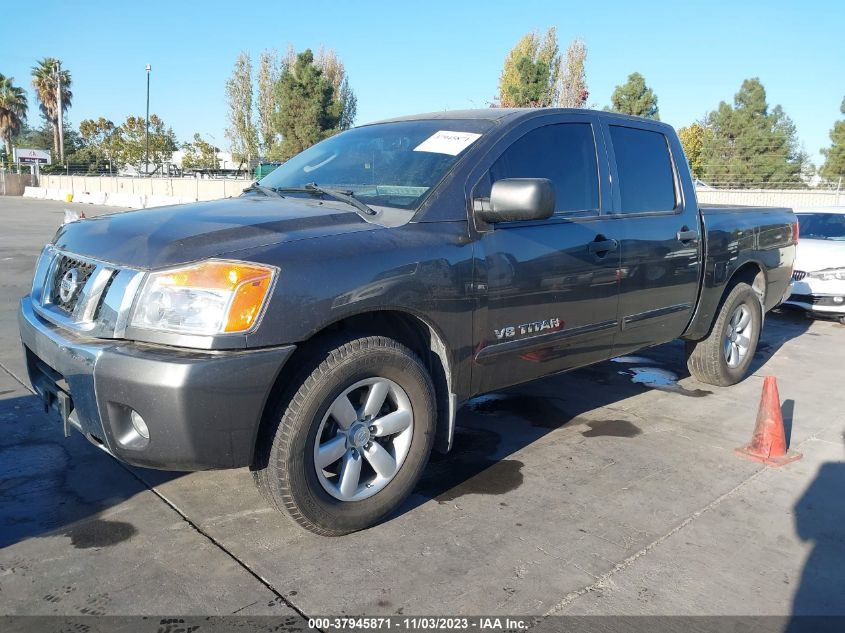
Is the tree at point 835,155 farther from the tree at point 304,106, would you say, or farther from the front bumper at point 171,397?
the front bumper at point 171,397

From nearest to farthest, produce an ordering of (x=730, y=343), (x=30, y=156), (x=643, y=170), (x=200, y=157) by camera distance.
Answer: (x=643, y=170) → (x=730, y=343) → (x=30, y=156) → (x=200, y=157)

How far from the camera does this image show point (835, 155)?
3800 centimetres

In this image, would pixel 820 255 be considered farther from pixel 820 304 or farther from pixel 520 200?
pixel 520 200

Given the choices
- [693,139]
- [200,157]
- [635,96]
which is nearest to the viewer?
[635,96]

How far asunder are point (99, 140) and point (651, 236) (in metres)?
79.0

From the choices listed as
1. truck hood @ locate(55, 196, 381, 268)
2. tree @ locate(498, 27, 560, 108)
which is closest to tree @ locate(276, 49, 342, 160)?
tree @ locate(498, 27, 560, 108)

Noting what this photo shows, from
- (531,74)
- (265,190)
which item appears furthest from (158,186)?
(265,190)

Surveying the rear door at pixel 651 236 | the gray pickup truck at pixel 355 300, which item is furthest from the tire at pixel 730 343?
the gray pickup truck at pixel 355 300

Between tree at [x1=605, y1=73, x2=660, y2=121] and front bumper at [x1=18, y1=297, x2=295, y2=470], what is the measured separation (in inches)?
1521

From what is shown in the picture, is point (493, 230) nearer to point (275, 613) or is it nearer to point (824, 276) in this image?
point (275, 613)

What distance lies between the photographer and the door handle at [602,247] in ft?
12.7

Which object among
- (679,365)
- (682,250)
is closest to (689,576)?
(682,250)

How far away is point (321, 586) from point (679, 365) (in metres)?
4.74

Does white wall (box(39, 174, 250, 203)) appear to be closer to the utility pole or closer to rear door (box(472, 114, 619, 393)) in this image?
the utility pole
